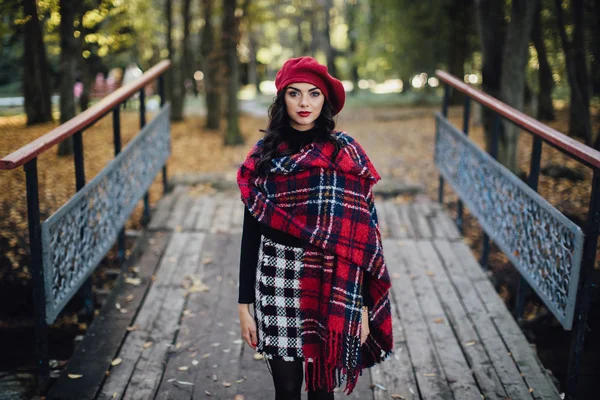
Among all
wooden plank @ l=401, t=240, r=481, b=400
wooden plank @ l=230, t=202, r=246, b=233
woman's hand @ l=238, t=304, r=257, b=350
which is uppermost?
woman's hand @ l=238, t=304, r=257, b=350

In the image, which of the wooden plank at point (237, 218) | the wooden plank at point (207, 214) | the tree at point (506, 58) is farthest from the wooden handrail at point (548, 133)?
the wooden plank at point (207, 214)

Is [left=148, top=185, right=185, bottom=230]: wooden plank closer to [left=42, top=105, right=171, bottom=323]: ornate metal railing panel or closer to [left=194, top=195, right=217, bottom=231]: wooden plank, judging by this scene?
[left=194, top=195, right=217, bottom=231]: wooden plank

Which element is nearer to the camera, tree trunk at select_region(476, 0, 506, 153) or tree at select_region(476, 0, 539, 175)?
tree at select_region(476, 0, 539, 175)

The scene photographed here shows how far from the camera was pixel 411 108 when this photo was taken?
15555 millimetres

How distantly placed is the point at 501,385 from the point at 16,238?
3751mm

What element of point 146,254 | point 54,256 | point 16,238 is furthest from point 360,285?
point 16,238

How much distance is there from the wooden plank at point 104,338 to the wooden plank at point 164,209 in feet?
1.74

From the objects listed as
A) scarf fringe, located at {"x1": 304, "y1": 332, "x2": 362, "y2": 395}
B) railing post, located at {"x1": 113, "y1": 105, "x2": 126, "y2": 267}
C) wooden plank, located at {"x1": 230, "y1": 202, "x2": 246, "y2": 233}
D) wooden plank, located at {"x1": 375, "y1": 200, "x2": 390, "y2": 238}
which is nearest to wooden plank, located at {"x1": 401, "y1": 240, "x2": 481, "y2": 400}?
wooden plank, located at {"x1": 375, "y1": 200, "x2": 390, "y2": 238}

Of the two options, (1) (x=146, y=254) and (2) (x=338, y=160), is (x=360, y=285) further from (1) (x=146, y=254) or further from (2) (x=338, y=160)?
(1) (x=146, y=254)

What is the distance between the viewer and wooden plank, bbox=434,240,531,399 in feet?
10.7

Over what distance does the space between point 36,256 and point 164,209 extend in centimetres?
286

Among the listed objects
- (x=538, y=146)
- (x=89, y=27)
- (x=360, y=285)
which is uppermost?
(x=89, y=27)

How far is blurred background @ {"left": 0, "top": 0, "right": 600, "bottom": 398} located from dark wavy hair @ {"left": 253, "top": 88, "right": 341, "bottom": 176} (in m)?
2.17

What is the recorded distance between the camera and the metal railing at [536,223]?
2.99 m
